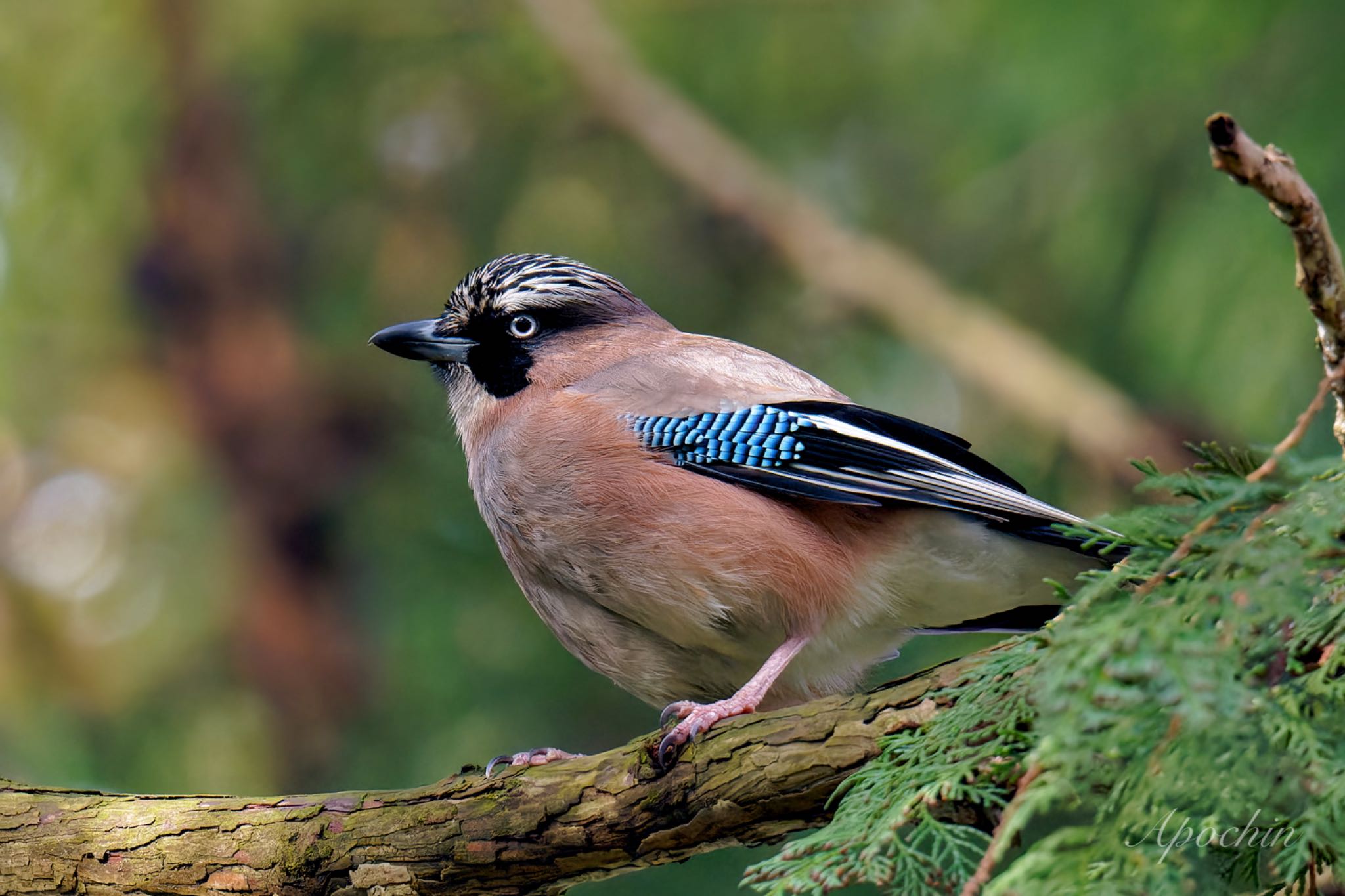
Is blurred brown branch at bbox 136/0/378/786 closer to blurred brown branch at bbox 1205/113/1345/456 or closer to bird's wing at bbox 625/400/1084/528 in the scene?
bird's wing at bbox 625/400/1084/528

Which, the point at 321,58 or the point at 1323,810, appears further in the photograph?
the point at 321,58

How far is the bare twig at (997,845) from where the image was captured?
132 centimetres

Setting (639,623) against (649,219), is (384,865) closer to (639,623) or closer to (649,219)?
(639,623)

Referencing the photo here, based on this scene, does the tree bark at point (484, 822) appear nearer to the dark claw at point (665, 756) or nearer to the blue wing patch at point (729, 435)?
the dark claw at point (665, 756)

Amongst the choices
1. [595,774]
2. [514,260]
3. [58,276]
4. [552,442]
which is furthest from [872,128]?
[595,774]

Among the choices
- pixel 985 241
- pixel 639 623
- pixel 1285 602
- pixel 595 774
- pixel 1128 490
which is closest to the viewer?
pixel 1285 602

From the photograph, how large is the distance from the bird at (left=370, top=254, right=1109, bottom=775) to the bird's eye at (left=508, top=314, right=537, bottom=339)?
0.36 m

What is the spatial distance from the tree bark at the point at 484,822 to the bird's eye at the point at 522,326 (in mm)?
1369

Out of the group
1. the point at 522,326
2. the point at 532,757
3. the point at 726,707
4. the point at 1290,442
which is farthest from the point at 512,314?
the point at 1290,442

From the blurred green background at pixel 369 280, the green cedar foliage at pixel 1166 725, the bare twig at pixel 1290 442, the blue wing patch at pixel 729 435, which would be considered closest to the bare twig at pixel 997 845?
the green cedar foliage at pixel 1166 725

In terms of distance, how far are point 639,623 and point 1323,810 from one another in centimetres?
158

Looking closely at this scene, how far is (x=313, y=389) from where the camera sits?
599 centimetres

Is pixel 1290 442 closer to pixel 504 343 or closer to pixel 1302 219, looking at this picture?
pixel 1302 219

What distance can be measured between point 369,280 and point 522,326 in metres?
2.63
